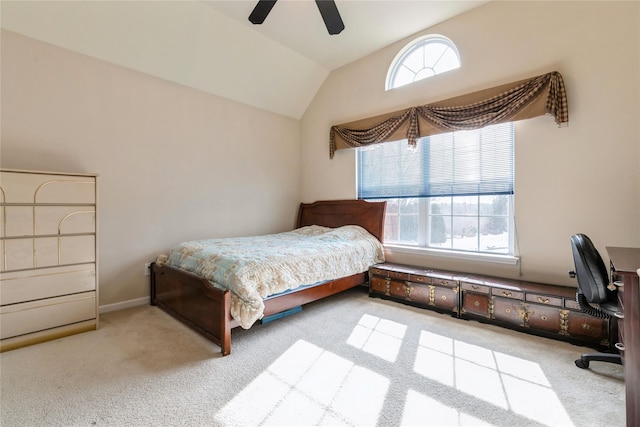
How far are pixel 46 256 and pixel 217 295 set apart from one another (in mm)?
1545

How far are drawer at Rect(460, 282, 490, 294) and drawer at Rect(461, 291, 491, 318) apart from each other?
0.03 m

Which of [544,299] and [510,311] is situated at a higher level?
[544,299]

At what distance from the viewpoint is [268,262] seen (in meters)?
2.46

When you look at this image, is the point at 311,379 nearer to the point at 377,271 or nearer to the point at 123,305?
the point at 377,271

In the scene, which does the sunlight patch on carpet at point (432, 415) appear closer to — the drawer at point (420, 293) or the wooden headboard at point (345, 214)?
the drawer at point (420, 293)

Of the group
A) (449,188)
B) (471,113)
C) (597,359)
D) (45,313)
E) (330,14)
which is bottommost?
(597,359)

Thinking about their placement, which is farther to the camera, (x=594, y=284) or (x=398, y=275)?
(x=398, y=275)

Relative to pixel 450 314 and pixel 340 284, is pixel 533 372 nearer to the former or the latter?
pixel 450 314

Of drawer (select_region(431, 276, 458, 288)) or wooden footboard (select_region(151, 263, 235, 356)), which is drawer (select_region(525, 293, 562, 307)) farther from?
wooden footboard (select_region(151, 263, 235, 356))

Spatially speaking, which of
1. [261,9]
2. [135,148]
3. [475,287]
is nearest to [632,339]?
[475,287]

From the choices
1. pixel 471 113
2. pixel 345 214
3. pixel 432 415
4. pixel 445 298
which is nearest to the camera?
pixel 432 415

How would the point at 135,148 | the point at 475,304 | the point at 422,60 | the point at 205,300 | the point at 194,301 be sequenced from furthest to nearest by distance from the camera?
1. the point at 422,60
2. the point at 135,148
3. the point at 475,304
4. the point at 194,301
5. the point at 205,300

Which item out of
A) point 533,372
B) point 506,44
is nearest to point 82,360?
point 533,372

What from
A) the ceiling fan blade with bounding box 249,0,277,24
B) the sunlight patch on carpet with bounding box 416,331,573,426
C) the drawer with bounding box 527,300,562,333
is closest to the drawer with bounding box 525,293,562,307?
the drawer with bounding box 527,300,562,333
